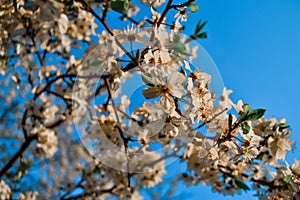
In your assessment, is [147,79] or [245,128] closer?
[147,79]

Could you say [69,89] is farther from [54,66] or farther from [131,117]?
[131,117]

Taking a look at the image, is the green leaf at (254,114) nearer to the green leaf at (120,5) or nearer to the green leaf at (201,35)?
the green leaf at (201,35)

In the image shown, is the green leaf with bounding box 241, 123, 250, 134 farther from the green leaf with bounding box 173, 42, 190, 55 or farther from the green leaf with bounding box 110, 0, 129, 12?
the green leaf with bounding box 110, 0, 129, 12

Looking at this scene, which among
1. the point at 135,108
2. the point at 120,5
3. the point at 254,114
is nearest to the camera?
the point at 120,5

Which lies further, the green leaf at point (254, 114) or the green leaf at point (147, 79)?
the green leaf at point (254, 114)

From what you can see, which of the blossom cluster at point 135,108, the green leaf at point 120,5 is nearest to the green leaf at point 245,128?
the blossom cluster at point 135,108

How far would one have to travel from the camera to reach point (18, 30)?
1.19 metres

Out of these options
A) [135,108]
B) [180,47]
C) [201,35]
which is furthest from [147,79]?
[135,108]

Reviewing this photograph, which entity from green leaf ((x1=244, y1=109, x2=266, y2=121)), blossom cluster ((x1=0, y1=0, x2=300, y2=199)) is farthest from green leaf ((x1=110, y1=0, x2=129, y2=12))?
green leaf ((x1=244, y1=109, x2=266, y2=121))

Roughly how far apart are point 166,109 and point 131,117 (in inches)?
22.8

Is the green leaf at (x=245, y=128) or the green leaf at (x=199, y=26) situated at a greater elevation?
the green leaf at (x=199, y=26)

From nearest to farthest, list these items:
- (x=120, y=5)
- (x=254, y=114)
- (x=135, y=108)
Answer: (x=120, y=5), (x=254, y=114), (x=135, y=108)

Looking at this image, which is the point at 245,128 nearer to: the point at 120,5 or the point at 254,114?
the point at 254,114

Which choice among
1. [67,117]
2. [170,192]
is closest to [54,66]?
[67,117]
